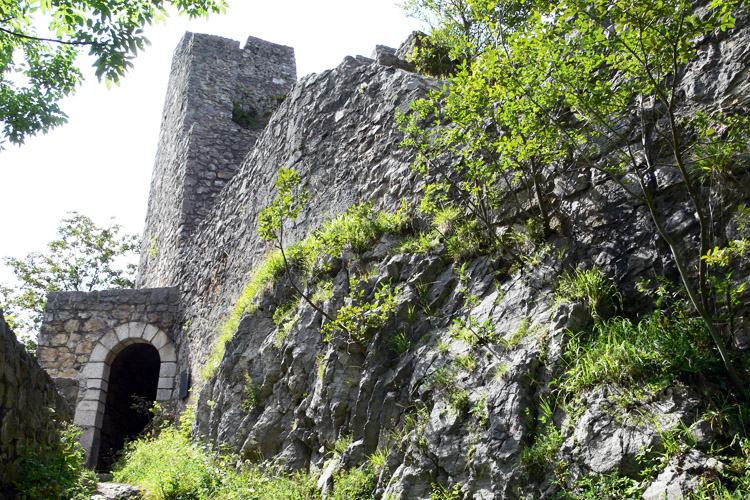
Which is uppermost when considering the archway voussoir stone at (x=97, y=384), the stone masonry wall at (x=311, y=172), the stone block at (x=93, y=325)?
the stone masonry wall at (x=311, y=172)

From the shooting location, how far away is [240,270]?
7.60 metres

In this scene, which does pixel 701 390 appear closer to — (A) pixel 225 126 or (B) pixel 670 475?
(B) pixel 670 475

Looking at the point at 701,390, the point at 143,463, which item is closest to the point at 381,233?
the point at 701,390

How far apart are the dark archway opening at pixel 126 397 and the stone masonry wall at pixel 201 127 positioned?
1.47 metres

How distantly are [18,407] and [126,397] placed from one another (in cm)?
700

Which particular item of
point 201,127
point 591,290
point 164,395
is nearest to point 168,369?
point 164,395

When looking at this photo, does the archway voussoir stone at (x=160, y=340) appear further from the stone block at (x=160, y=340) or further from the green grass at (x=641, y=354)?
the green grass at (x=641, y=354)

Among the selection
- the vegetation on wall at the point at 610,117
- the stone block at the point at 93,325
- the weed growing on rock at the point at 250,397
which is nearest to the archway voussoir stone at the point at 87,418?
the stone block at the point at 93,325

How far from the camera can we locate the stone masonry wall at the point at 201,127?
1091 centimetres

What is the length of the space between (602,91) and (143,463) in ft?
18.7

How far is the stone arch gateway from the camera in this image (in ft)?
28.1

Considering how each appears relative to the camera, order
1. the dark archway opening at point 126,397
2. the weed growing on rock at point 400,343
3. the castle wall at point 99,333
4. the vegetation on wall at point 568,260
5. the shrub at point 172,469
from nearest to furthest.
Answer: the vegetation on wall at point 568,260 → the weed growing on rock at point 400,343 → the shrub at point 172,469 → the castle wall at point 99,333 → the dark archway opening at point 126,397

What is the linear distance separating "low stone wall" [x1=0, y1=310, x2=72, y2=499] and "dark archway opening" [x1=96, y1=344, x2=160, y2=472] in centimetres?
447

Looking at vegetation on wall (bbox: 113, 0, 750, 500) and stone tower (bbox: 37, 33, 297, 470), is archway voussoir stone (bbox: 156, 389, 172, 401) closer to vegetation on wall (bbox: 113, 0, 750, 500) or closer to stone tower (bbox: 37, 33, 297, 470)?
stone tower (bbox: 37, 33, 297, 470)
